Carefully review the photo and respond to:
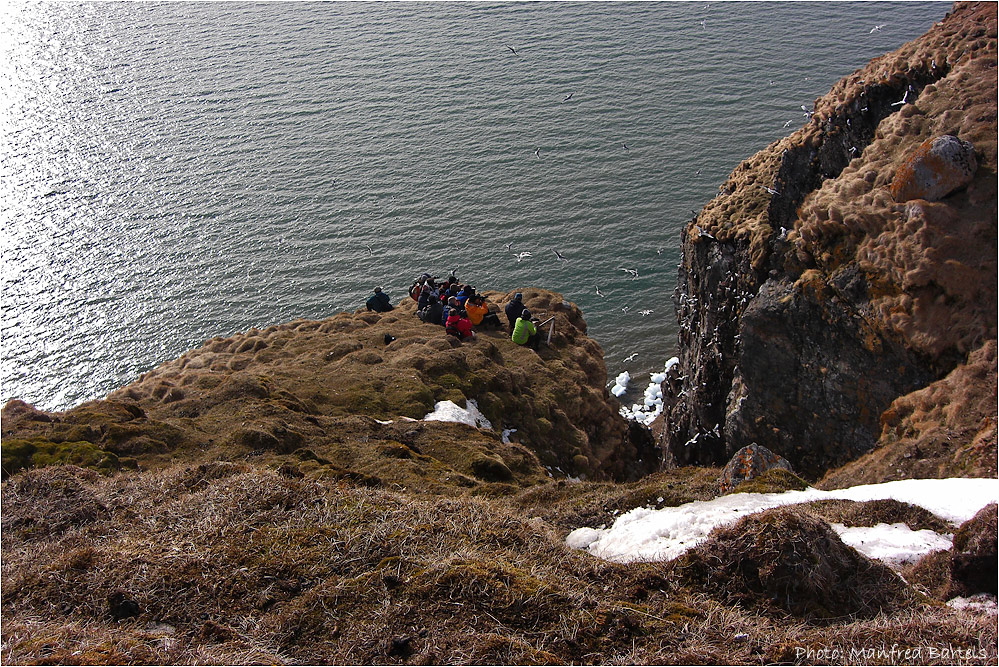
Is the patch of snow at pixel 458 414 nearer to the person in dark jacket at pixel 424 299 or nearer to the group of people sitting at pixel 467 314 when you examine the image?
the group of people sitting at pixel 467 314

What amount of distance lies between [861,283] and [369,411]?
2038 cm

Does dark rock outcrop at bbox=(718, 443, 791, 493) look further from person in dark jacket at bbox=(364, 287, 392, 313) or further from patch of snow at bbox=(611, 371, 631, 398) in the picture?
patch of snow at bbox=(611, 371, 631, 398)

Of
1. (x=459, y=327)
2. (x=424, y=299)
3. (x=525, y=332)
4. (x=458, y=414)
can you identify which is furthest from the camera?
(x=424, y=299)

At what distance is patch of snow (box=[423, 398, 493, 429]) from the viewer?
98.1 ft

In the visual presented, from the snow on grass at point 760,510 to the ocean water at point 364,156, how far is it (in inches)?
1325

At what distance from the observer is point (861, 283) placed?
88.5 feet

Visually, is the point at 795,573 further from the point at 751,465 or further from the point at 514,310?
the point at 514,310

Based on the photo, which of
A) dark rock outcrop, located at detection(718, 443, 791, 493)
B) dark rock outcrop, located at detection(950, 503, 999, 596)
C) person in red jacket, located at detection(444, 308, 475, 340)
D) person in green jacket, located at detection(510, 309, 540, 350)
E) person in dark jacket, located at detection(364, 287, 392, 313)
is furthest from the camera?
person in dark jacket, located at detection(364, 287, 392, 313)

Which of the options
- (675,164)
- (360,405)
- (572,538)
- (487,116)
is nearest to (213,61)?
(487,116)

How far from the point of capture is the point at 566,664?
1024 cm

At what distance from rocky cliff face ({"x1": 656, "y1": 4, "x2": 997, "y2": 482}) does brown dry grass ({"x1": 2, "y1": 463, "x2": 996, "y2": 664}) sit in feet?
37.3

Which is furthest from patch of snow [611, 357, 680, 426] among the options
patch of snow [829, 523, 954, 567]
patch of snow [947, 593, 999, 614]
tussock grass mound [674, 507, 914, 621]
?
A: patch of snow [947, 593, 999, 614]

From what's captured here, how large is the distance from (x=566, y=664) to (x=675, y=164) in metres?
59.3

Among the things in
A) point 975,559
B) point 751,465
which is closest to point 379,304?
point 751,465
